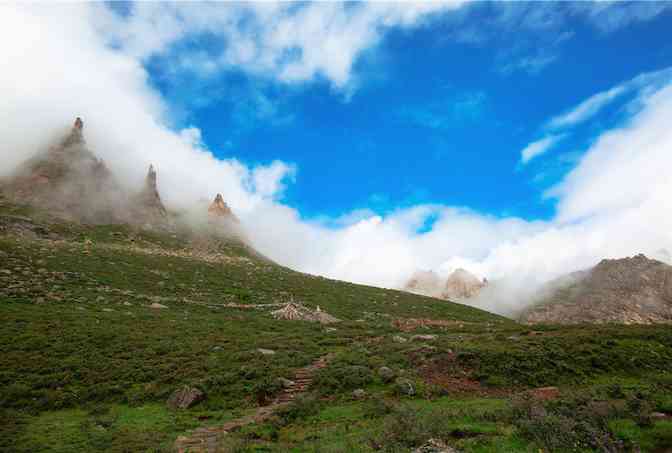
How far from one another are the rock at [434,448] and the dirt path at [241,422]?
7.01 m

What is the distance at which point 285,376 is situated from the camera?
848 inches

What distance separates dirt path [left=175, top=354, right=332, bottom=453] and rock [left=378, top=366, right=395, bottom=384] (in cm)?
423

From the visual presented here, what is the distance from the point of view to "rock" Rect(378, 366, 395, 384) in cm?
2058

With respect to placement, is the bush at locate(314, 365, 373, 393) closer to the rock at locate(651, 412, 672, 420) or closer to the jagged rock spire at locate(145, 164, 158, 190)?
the rock at locate(651, 412, 672, 420)

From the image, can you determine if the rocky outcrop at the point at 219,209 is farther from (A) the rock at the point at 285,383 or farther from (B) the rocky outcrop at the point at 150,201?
(A) the rock at the point at 285,383

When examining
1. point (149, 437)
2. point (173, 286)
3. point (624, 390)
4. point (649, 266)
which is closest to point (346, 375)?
point (149, 437)

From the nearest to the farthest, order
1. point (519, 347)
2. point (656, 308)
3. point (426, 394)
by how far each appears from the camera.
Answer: point (426, 394)
point (519, 347)
point (656, 308)

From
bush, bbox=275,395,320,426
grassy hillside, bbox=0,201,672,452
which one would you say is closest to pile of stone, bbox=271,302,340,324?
grassy hillside, bbox=0,201,672,452

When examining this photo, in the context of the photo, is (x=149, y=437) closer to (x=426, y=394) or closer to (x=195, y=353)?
(x=195, y=353)

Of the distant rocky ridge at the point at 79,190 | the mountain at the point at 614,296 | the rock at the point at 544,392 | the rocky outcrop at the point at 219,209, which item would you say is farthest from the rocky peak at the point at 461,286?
the rock at the point at 544,392

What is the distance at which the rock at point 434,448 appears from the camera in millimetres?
10195

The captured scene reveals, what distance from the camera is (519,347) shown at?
79.0 ft

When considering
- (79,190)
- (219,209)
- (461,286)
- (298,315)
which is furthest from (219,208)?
(461,286)

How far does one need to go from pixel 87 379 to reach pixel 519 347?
91.9ft
